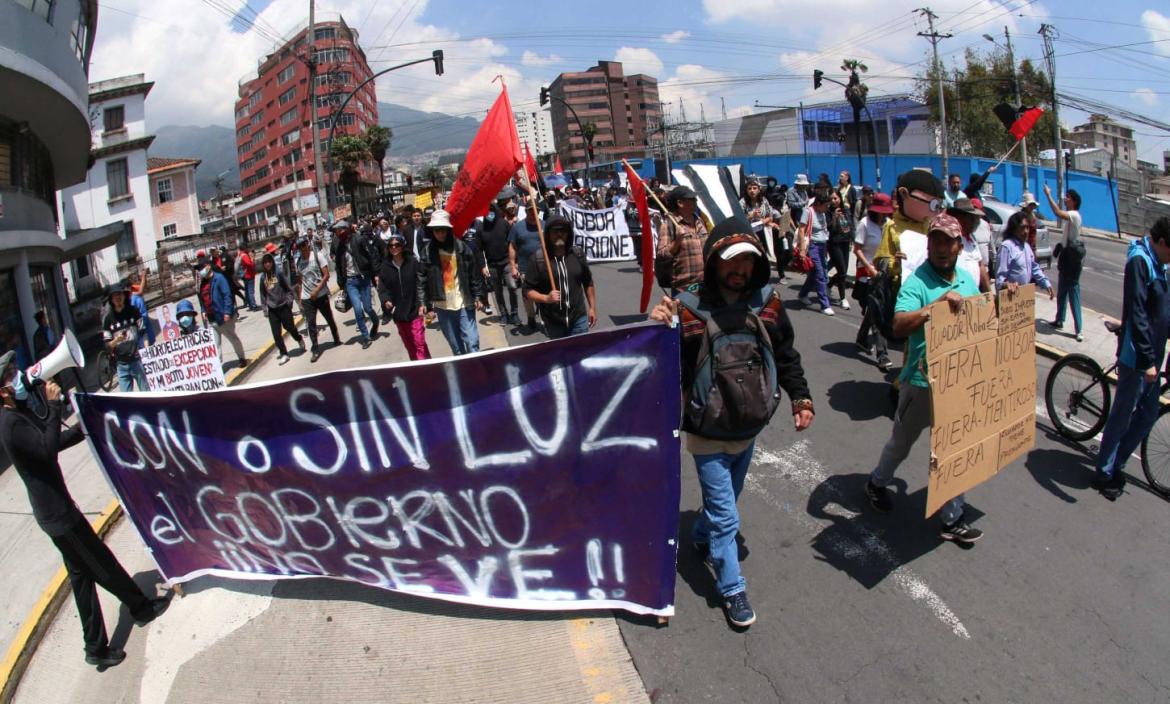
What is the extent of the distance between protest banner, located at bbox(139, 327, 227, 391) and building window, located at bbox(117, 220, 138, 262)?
30.6 metres

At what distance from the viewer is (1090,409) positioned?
4949 millimetres

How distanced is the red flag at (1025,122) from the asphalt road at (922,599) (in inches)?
203

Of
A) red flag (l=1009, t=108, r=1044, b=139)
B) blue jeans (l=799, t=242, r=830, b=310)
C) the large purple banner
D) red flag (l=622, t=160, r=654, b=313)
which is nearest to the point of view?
the large purple banner

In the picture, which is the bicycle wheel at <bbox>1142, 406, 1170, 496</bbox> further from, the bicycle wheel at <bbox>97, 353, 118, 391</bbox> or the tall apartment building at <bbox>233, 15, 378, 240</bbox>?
the tall apartment building at <bbox>233, 15, 378, 240</bbox>

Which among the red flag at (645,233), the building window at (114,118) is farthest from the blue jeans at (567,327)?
the building window at (114,118)

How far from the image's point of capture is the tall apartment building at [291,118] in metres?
79.8

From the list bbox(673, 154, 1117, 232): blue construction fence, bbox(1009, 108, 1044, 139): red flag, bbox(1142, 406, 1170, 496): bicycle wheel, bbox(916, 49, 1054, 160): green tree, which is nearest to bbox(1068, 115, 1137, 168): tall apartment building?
bbox(916, 49, 1054, 160): green tree

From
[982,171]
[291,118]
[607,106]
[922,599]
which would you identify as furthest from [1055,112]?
A: [607,106]

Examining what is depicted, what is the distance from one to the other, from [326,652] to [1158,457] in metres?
5.00

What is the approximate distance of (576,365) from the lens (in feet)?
9.72

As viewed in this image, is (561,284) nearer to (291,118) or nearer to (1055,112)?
(1055,112)

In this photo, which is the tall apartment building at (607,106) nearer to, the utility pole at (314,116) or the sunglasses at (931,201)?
the utility pole at (314,116)

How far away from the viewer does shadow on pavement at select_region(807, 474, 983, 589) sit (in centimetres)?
365

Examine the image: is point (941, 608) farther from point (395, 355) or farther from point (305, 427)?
point (395, 355)
